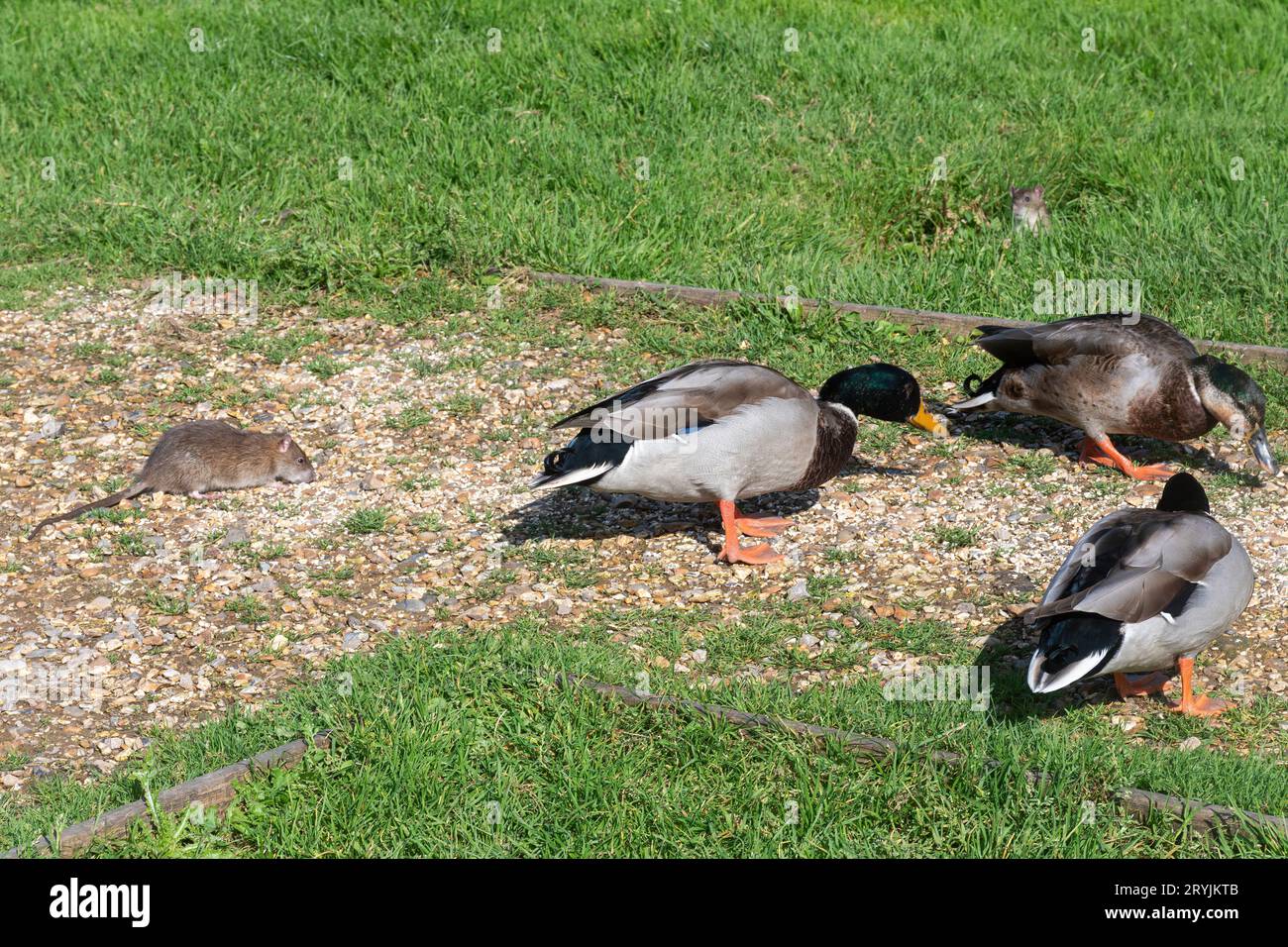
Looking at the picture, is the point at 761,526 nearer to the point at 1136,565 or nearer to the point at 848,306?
the point at 1136,565

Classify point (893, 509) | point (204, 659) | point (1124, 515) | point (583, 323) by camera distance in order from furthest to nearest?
1. point (583, 323)
2. point (893, 509)
3. point (204, 659)
4. point (1124, 515)

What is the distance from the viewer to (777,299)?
7875mm

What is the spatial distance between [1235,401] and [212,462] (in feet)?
15.1

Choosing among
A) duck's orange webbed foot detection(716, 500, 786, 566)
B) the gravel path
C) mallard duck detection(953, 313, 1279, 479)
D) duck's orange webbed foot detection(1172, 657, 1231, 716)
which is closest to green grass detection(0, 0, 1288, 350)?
the gravel path

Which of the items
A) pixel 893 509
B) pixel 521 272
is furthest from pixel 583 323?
pixel 893 509

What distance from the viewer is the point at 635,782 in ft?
14.0

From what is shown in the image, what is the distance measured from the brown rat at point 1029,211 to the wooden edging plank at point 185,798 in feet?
19.2

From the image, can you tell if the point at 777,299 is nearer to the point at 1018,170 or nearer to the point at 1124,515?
the point at 1018,170

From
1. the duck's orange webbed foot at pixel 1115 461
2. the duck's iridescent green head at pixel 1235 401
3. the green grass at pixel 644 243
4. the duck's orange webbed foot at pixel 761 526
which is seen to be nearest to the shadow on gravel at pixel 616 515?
the duck's orange webbed foot at pixel 761 526

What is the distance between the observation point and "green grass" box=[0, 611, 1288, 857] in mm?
3990

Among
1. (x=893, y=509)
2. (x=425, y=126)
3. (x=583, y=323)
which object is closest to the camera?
(x=893, y=509)

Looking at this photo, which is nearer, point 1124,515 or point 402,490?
point 1124,515
